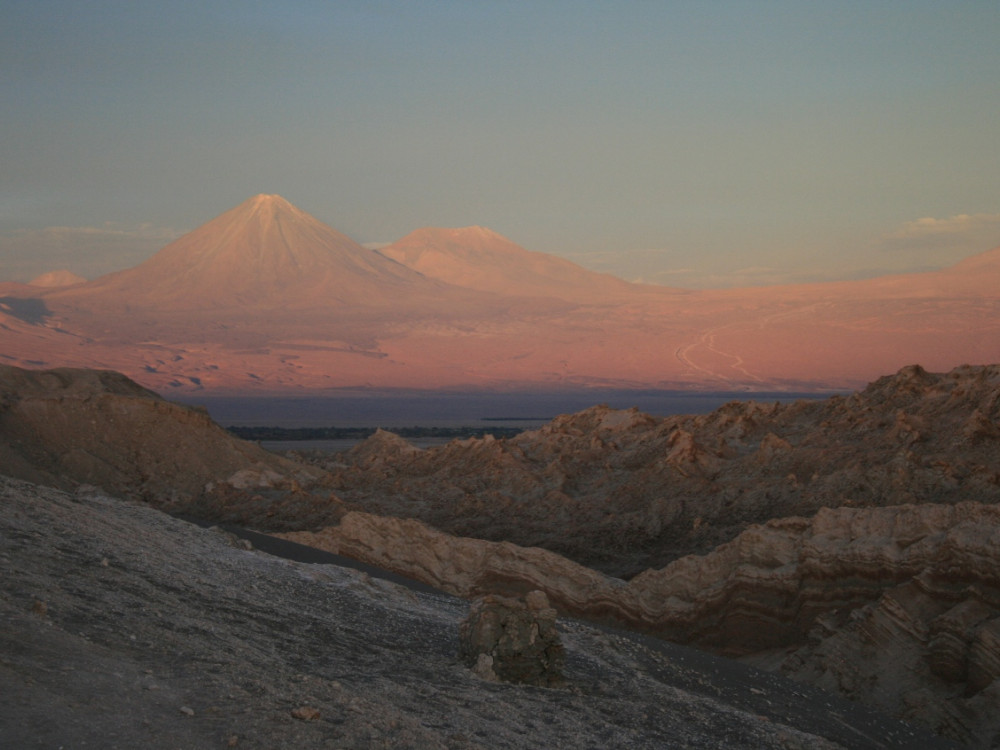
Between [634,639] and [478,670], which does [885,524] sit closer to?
[634,639]

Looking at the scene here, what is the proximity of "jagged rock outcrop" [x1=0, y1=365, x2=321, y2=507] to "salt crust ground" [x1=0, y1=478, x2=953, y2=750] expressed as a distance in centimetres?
1541

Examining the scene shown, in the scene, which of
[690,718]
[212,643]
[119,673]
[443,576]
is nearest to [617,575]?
[443,576]

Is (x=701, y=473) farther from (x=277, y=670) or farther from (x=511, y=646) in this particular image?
(x=277, y=670)

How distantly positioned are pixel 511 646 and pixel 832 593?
625 centimetres

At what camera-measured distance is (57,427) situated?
92.8 feet

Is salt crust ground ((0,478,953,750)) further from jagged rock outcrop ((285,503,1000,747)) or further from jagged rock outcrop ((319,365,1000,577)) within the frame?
jagged rock outcrop ((319,365,1000,577))

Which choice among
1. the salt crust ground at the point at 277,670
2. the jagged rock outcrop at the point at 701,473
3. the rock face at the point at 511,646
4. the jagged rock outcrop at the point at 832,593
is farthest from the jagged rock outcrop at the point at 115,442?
the rock face at the point at 511,646

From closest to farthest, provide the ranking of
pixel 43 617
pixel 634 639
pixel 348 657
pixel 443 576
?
1. pixel 43 617
2. pixel 348 657
3. pixel 634 639
4. pixel 443 576

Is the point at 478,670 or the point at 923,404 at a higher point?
the point at 923,404

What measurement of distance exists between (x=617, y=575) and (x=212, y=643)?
15.3 metres

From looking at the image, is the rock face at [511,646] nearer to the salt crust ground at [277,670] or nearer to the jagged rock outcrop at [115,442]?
the salt crust ground at [277,670]

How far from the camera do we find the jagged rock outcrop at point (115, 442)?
27188mm

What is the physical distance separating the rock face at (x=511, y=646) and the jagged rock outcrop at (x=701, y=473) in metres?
11.5

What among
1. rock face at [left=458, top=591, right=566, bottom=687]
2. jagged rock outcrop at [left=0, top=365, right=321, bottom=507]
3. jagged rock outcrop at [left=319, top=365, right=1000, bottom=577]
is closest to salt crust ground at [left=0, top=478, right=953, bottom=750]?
rock face at [left=458, top=591, right=566, bottom=687]
